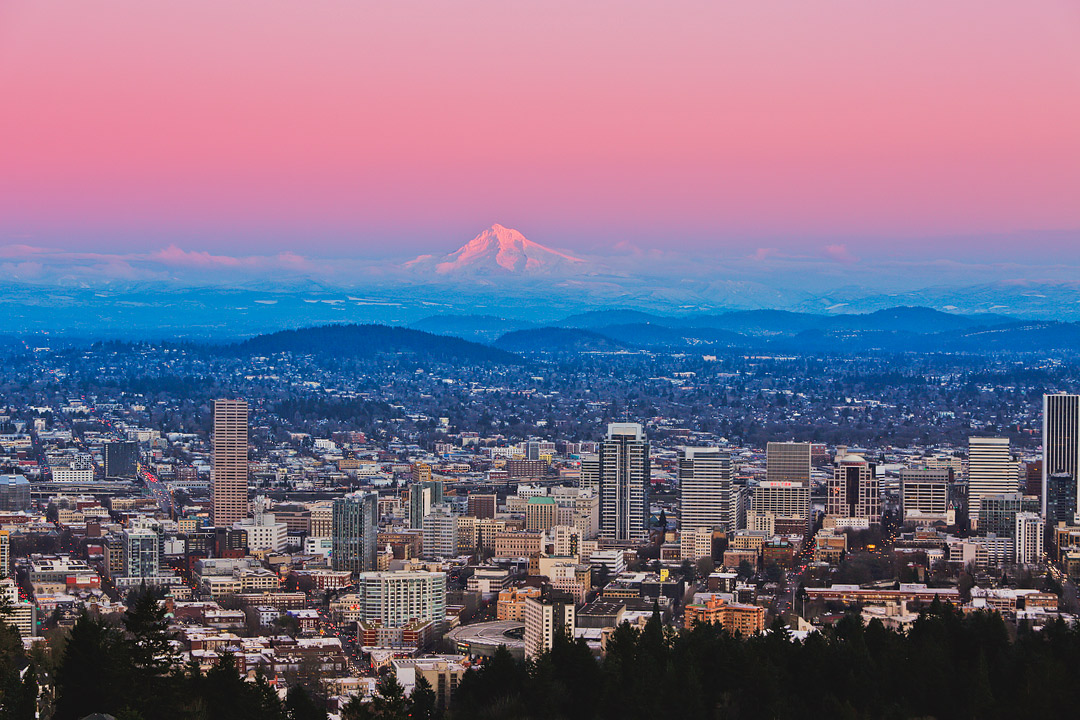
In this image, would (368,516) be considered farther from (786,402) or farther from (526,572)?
(786,402)

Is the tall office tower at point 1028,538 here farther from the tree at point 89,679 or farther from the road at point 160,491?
the tree at point 89,679

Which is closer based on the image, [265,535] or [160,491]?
[265,535]

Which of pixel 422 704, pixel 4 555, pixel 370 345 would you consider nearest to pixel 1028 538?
pixel 4 555

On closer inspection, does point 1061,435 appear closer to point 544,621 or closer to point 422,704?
point 544,621

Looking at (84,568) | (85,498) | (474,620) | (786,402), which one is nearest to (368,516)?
(84,568)

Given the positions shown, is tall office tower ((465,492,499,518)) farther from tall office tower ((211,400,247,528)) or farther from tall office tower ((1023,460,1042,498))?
tall office tower ((1023,460,1042,498))

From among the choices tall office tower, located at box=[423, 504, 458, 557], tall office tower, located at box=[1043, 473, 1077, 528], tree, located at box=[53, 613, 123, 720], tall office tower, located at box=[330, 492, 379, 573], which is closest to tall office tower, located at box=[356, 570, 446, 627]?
tall office tower, located at box=[330, 492, 379, 573]
